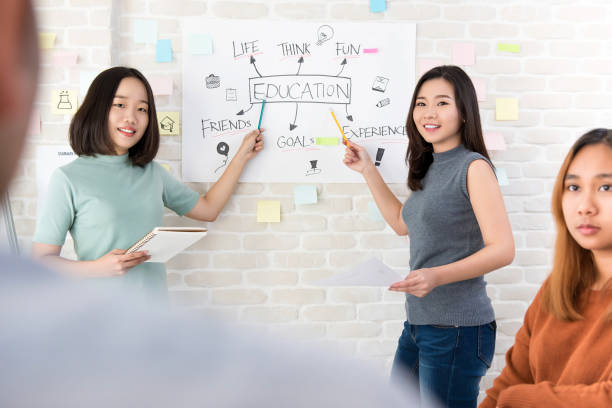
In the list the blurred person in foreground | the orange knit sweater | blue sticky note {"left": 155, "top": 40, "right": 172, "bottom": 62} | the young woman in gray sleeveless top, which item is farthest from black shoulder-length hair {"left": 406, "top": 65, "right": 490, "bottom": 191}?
the blurred person in foreground

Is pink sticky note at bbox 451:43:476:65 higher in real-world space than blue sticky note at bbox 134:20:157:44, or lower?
lower

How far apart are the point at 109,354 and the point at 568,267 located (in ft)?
4.21

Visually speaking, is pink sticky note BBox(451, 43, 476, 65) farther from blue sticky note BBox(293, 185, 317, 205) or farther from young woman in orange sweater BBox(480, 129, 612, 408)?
young woman in orange sweater BBox(480, 129, 612, 408)

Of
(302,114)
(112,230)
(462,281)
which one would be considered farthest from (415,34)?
(112,230)

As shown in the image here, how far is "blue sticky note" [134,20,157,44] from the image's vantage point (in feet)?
7.10

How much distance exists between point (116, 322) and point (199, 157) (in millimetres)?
2087

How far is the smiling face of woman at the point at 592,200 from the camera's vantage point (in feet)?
3.84

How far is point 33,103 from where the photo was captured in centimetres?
18

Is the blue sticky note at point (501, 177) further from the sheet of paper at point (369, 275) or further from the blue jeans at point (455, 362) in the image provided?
the sheet of paper at point (369, 275)

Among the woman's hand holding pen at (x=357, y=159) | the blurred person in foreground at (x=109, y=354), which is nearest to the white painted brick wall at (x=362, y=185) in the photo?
the woman's hand holding pen at (x=357, y=159)

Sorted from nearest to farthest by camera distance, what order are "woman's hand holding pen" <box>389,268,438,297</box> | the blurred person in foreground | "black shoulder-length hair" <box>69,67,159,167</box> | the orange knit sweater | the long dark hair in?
1. the blurred person in foreground
2. the orange knit sweater
3. the long dark hair
4. "woman's hand holding pen" <box>389,268,438,297</box>
5. "black shoulder-length hair" <box>69,67,159,167</box>

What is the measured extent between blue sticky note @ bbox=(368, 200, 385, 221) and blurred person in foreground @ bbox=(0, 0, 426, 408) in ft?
6.75

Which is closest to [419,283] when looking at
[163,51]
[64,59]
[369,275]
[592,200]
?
[369,275]

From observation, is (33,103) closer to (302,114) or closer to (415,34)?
(302,114)
